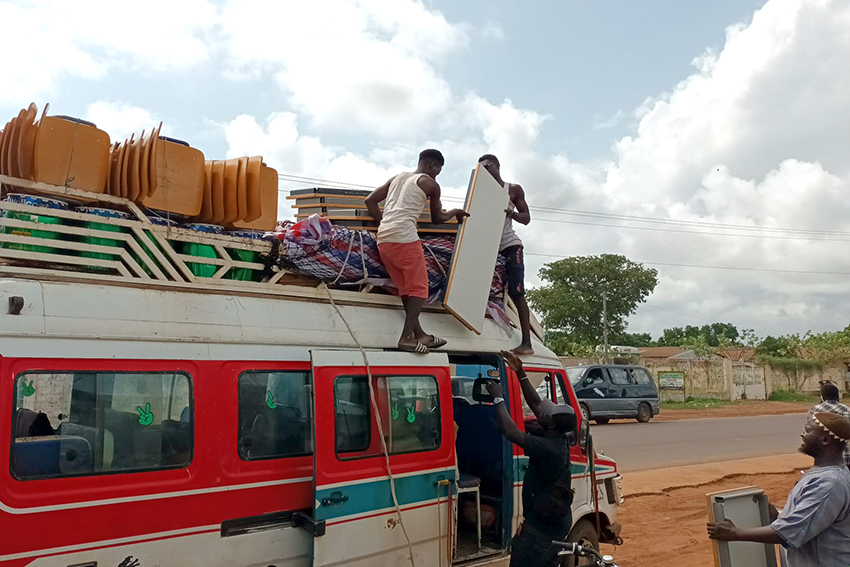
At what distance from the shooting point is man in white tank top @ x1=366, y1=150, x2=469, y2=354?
4406mm

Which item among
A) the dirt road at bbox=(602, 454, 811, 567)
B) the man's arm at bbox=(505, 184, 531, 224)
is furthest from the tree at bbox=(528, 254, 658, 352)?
the man's arm at bbox=(505, 184, 531, 224)

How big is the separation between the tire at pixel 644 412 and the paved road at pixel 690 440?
392 millimetres

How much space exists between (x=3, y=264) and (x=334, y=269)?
185cm

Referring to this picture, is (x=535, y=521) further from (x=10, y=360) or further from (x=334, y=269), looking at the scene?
(x=10, y=360)

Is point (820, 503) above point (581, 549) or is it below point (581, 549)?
above

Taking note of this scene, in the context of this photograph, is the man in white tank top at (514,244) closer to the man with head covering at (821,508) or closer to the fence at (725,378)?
the man with head covering at (821,508)

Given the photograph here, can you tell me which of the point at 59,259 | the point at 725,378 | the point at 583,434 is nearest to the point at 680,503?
the point at 583,434

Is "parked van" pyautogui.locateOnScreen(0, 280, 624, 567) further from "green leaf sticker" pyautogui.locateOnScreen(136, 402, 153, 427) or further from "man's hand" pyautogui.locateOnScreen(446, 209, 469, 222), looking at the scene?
"man's hand" pyautogui.locateOnScreen(446, 209, 469, 222)

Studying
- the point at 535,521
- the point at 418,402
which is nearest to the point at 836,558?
the point at 535,521

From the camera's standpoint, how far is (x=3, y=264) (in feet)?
10.2

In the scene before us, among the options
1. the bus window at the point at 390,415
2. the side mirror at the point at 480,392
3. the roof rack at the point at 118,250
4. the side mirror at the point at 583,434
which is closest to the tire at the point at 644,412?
the side mirror at the point at 583,434

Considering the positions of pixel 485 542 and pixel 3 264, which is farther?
pixel 485 542

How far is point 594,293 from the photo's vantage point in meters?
51.2

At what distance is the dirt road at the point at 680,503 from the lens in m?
6.65
